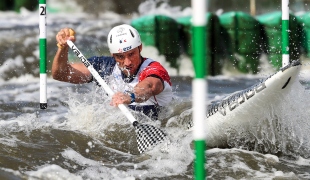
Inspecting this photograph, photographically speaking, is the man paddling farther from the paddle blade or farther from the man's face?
the paddle blade

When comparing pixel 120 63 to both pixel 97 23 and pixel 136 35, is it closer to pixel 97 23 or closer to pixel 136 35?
pixel 136 35

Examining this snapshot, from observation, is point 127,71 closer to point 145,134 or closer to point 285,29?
point 145,134

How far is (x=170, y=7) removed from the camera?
1255 centimetres

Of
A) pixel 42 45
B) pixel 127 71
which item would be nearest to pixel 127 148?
pixel 127 71

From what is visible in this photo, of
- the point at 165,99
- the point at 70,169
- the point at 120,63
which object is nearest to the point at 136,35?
the point at 120,63

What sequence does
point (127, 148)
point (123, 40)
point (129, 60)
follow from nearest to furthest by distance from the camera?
1. point (127, 148)
2. point (123, 40)
3. point (129, 60)

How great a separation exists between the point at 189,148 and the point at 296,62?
1086 mm

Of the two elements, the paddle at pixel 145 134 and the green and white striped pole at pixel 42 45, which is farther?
the green and white striped pole at pixel 42 45

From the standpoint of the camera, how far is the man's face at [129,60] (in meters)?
6.14

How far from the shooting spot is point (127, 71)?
621 cm

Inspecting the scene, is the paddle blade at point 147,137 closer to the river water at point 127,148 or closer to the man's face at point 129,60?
the river water at point 127,148

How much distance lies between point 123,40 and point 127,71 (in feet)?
1.04

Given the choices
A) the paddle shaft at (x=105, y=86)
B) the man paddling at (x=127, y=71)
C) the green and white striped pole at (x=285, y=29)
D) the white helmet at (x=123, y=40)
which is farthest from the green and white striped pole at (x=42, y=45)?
the green and white striped pole at (x=285, y=29)

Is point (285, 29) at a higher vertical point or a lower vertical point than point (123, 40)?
higher
